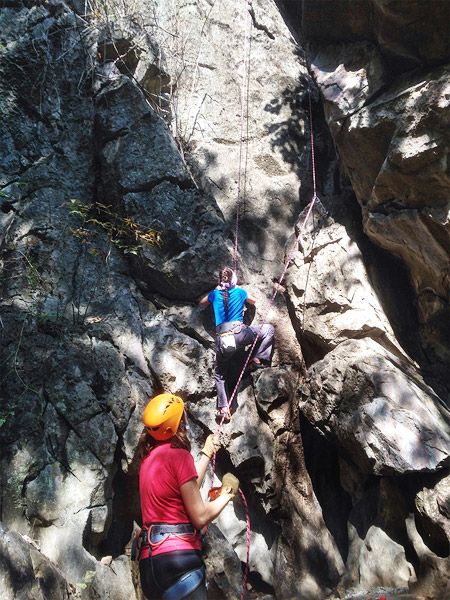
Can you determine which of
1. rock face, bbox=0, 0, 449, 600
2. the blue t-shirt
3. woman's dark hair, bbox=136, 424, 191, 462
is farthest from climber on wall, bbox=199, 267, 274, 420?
woman's dark hair, bbox=136, 424, 191, 462

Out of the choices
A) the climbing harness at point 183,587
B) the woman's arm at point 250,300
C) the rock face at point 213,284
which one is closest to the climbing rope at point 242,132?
the rock face at point 213,284

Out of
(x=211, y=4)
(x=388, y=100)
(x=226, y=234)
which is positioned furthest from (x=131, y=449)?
(x=211, y=4)

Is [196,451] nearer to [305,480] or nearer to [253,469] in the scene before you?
[253,469]

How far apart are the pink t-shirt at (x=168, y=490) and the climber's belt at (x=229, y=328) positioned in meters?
2.93

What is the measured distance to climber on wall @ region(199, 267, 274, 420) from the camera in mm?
5633

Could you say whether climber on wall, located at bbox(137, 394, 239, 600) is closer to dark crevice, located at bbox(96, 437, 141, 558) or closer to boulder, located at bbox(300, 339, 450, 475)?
dark crevice, located at bbox(96, 437, 141, 558)

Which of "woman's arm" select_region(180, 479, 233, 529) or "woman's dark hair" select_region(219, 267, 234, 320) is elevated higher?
"woman's dark hair" select_region(219, 267, 234, 320)

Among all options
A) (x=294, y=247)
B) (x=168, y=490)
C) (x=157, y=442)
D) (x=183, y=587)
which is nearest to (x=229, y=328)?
(x=294, y=247)

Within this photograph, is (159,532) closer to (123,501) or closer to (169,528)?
(169,528)

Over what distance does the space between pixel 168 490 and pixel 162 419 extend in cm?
38

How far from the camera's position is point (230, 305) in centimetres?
591

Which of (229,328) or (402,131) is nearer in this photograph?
(402,131)

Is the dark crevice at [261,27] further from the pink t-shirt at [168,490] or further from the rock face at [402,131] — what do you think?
the pink t-shirt at [168,490]

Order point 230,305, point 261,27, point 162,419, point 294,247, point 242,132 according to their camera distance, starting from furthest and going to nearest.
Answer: point 261,27, point 242,132, point 294,247, point 230,305, point 162,419
